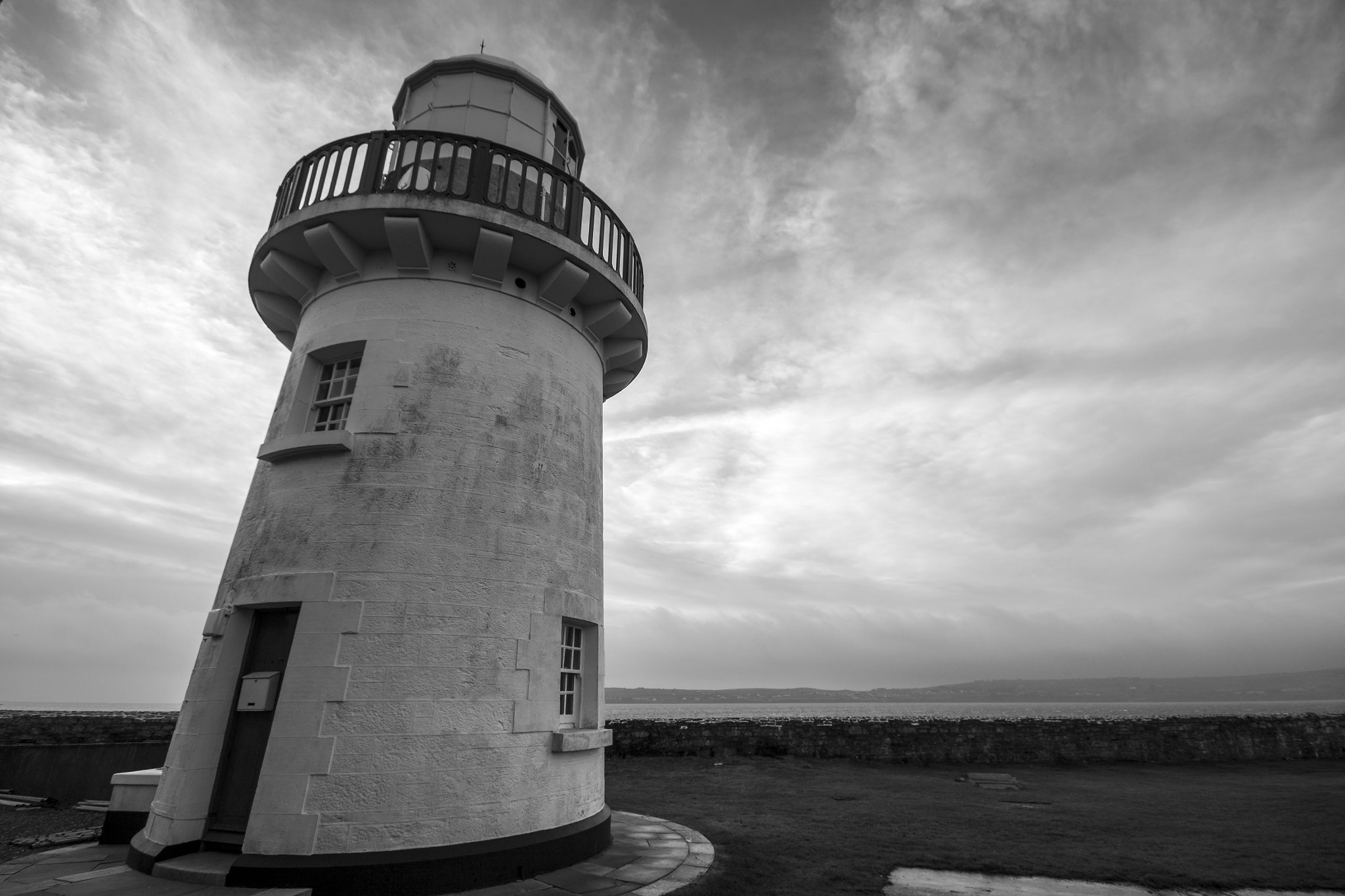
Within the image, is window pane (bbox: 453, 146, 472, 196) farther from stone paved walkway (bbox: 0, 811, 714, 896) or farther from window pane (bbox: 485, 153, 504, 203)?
stone paved walkway (bbox: 0, 811, 714, 896)

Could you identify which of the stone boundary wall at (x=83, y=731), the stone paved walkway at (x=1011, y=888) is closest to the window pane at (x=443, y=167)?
the stone paved walkway at (x=1011, y=888)

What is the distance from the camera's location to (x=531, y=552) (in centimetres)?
734

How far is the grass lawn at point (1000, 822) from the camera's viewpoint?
709 centimetres

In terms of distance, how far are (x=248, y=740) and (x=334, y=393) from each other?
3.97m

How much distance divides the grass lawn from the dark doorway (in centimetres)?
455

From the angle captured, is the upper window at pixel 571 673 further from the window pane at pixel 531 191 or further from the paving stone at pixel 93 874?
the window pane at pixel 531 191

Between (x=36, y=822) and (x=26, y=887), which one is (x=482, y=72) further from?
(x=36, y=822)

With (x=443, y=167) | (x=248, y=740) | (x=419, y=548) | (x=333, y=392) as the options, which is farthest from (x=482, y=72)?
→ (x=248, y=740)

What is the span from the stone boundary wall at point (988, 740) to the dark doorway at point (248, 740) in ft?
39.5

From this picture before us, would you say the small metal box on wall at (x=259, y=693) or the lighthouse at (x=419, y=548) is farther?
the small metal box on wall at (x=259, y=693)

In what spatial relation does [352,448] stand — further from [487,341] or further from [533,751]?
[533,751]

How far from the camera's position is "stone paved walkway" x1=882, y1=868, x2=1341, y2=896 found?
6430mm

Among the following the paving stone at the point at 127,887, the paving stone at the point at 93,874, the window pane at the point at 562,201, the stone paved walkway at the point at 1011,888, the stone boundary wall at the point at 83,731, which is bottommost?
the stone paved walkway at the point at 1011,888

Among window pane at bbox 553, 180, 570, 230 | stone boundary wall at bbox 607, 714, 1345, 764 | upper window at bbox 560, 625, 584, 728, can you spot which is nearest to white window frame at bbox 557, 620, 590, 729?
upper window at bbox 560, 625, 584, 728
